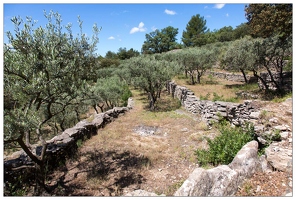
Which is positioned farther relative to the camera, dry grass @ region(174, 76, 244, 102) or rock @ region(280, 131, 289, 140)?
dry grass @ region(174, 76, 244, 102)

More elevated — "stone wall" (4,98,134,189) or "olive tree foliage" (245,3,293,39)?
"olive tree foliage" (245,3,293,39)

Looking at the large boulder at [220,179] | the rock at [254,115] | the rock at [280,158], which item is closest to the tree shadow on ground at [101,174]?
the large boulder at [220,179]

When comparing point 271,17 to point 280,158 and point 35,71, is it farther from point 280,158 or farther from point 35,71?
point 35,71

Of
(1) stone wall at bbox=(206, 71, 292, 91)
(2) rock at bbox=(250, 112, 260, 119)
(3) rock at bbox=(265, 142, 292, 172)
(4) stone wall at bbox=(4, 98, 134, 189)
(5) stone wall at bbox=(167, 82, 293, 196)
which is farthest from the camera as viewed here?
(1) stone wall at bbox=(206, 71, 292, 91)

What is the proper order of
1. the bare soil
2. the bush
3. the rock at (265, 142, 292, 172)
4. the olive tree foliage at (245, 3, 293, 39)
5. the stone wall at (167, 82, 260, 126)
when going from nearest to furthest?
the rock at (265, 142, 292, 172) < the bare soil < the bush < the stone wall at (167, 82, 260, 126) < the olive tree foliage at (245, 3, 293, 39)

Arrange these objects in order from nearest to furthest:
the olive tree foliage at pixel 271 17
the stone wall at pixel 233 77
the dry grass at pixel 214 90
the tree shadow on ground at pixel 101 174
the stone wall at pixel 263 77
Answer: the tree shadow on ground at pixel 101 174 < the olive tree foliage at pixel 271 17 < the stone wall at pixel 263 77 < the dry grass at pixel 214 90 < the stone wall at pixel 233 77

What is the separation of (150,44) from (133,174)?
8118 centimetres

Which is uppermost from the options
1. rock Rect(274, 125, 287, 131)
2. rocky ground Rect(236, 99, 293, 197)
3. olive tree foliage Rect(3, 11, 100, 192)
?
olive tree foliage Rect(3, 11, 100, 192)

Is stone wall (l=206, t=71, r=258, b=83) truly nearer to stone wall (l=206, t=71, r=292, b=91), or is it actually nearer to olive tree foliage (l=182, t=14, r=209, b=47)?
stone wall (l=206, t=71, r=292, b=91)

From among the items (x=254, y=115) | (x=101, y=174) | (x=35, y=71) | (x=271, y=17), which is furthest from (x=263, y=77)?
(x=35, y=71)

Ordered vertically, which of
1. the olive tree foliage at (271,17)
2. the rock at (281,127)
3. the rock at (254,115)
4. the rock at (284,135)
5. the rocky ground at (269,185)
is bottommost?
the rocky ground at (269,185)

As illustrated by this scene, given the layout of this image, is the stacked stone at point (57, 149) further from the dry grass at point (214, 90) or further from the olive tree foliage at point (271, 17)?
the olive tree foliage at point (271, 17)

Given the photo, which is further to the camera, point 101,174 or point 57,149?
point 57,149

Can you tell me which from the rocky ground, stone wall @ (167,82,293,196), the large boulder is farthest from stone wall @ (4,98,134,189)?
the rocky ground
